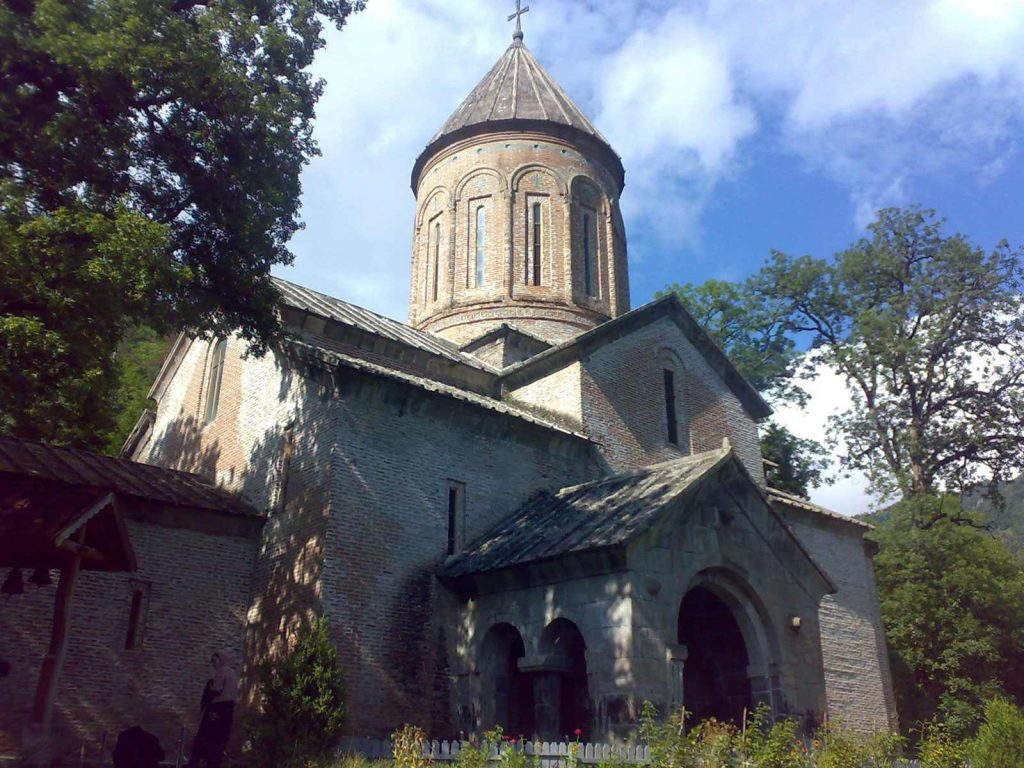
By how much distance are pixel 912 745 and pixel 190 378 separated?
58.0 ft

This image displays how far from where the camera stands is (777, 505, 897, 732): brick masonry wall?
18.1 m

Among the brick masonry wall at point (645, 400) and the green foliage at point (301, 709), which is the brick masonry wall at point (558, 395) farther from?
the green foliage at point (301, 709)

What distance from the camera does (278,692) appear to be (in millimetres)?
9836

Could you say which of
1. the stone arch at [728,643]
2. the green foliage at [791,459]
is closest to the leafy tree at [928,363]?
the green foliage at [791,459]

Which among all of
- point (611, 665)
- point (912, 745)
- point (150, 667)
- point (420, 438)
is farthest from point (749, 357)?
point (150, 667)

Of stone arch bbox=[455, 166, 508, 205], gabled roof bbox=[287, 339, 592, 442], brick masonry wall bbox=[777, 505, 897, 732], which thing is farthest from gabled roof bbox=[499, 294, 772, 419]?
stone arch bbox=[455, 166, 508, 205]

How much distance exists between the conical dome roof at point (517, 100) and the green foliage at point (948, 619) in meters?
13.4

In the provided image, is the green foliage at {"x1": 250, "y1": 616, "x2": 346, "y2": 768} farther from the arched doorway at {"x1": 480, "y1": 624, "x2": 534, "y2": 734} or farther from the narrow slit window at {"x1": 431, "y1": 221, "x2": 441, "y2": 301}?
the narrow slit window at {"x1": 431, "y1": 221, "x2": 441, "y2": 301}

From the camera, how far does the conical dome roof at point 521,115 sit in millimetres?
22361

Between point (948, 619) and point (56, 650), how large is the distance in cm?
1959

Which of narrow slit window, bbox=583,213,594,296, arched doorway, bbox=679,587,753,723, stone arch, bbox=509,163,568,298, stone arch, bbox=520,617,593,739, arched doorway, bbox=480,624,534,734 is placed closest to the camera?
stone arch, bbox=520,617,593,739

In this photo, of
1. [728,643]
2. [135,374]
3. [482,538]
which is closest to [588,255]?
[482,538]

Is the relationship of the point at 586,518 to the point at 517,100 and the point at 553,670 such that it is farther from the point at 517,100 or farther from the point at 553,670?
the point at 517,100

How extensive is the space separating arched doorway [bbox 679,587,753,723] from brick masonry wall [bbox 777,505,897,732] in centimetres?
603
